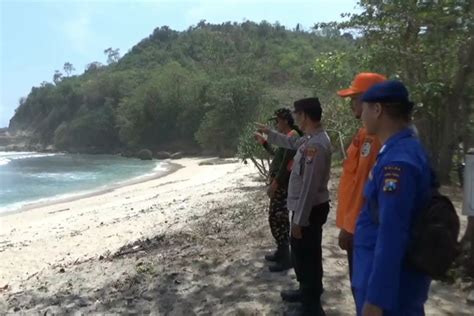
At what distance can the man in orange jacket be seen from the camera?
106 inches

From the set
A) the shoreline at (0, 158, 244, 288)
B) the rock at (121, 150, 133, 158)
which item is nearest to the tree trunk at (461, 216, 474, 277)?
the shoreline at (0, 158, 244, 288)

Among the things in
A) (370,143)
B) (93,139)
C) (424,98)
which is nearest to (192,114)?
(93,139)

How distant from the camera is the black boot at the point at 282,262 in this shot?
193 inches

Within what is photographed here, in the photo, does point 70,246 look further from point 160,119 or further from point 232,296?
point 160,119

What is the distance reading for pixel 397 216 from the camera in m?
1.81

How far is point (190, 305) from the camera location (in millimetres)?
4414

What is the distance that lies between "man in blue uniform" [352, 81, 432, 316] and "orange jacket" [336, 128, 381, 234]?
2.03ft

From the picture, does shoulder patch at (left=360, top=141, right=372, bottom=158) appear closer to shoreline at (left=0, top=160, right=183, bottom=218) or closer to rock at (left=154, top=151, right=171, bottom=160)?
shoreline at (left=0, top=160, right=183, bottom=218)

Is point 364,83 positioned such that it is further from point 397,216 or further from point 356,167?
point 397,216

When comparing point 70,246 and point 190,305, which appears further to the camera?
point 70,246

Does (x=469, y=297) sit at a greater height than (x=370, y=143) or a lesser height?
lesser

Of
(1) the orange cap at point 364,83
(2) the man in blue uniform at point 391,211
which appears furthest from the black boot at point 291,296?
(2) the man in blue uniform at point 391,211

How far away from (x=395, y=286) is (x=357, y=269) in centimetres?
25

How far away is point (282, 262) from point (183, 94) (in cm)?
5589
